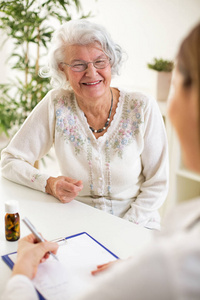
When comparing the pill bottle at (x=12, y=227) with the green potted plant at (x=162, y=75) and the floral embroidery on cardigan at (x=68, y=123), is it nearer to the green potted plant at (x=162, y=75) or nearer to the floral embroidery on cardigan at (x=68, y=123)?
the floral embroidery on cardigan at (x=68, y=123)

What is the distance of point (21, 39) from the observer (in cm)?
250


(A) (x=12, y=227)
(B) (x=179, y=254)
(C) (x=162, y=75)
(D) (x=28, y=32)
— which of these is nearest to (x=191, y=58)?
(B) (x=179, y=254)

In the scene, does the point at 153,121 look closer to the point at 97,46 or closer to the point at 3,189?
the point at 97,46

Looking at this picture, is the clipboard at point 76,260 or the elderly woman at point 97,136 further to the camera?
the elderly woman at point 97,136

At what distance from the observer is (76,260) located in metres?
1.08

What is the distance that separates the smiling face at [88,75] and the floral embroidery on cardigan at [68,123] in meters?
0.08

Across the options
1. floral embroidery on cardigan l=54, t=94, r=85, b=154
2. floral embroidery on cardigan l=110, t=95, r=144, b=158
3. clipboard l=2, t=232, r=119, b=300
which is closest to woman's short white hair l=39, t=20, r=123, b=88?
floral embroidery on cardigan l=54, t=94, r=85, b=154

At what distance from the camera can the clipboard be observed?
0.96 m

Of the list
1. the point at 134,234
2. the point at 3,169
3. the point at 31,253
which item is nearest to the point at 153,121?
the point at 134,234

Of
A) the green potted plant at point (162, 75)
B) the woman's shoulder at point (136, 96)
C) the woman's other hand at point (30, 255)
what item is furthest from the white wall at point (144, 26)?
the woman's other hand at point (30, 255)

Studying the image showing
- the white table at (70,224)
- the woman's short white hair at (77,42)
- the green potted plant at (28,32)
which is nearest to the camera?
the white table at (70,224)

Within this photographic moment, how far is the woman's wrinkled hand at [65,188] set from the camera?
147 cm

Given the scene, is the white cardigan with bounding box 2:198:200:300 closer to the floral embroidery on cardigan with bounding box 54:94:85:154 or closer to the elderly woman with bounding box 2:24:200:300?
the elderly woman with bounding box 2:24:200:300

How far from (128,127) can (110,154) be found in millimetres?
146
